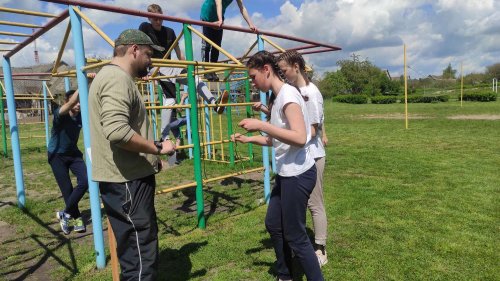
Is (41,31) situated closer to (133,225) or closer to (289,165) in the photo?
(133,225)

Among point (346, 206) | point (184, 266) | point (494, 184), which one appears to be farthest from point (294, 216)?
point (494, 184)

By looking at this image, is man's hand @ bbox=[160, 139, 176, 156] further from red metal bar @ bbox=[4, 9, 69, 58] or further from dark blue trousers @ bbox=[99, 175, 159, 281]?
red metal bar @ bbox=[4, 9, 69, 58]

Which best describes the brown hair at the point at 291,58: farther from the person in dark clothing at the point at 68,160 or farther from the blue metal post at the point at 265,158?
the person in dark clothing at the point at 68,160

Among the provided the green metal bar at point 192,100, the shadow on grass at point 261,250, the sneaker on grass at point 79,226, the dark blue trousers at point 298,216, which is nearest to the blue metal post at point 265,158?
the green metal bar at point 192,100

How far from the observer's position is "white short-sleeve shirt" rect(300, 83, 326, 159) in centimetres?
316

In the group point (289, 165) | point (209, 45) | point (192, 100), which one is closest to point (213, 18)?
A: point (209, 45)

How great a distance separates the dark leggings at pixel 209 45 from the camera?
5461 millimetres

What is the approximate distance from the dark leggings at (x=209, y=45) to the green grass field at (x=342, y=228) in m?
2.17

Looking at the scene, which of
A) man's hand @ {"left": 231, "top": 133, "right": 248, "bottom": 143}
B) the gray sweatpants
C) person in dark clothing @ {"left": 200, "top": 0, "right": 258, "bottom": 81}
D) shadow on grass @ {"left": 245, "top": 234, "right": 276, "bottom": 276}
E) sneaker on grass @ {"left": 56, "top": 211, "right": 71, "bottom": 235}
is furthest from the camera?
person in dark clothing @ {"left": 200, "top": 0, "right": 258, "bottom": 81}

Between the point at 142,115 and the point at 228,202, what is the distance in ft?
12.0

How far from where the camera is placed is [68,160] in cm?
493

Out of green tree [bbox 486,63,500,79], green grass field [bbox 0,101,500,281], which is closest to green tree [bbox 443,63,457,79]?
green tree [bbox 486,63,500,79]

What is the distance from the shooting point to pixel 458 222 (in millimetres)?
4516

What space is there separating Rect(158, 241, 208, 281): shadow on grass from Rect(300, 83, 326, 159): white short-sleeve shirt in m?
1.47
